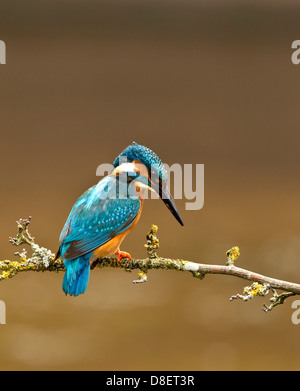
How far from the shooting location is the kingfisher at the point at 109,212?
1.18 metres

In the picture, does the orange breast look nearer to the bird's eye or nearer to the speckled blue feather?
the speckled blue feather

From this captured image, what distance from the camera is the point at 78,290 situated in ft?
3.74

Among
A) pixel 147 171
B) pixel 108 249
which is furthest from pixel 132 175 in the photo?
pixel 108 249

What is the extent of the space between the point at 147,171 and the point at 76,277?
0.31 metres

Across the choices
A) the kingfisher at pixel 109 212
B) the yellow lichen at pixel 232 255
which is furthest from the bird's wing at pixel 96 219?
the yellow lichen at pixel 232 255

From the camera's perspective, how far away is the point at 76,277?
116cm

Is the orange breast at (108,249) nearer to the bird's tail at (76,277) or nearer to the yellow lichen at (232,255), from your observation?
the bird's tail at (76,277)

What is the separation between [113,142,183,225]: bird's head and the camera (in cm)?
118

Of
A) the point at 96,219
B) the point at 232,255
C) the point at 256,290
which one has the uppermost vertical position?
the point at 96,219

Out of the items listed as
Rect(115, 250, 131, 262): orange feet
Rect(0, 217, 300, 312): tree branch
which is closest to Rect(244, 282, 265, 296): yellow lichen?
Rect(0, 217, 300, 312): tree branch

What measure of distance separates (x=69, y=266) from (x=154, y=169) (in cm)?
31

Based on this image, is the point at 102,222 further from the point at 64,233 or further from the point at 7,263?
the point at 7,263

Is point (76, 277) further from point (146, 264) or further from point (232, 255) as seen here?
point (232, 255)

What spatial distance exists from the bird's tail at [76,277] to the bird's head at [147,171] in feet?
0.82
